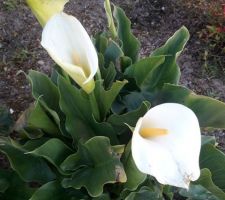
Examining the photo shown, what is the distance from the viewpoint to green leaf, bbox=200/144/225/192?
157cm

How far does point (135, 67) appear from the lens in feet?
5.07

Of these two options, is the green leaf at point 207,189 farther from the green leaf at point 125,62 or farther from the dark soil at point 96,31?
the dark soil at point 96,31

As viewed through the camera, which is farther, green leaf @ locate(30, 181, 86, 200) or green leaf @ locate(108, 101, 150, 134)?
green leaf @ locate(30, 181, 86, 200)

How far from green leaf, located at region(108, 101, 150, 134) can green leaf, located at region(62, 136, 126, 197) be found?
0.34 ft

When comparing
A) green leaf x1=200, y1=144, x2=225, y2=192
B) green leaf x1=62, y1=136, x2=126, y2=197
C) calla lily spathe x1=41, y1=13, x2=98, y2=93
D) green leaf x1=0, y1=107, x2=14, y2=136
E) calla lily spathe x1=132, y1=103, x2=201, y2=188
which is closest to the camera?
calla lily spathe x1=132, y1=103, x2=201, y2=188

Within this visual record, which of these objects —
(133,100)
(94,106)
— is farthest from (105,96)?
(133,100)

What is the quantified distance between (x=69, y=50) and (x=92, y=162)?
43 cm

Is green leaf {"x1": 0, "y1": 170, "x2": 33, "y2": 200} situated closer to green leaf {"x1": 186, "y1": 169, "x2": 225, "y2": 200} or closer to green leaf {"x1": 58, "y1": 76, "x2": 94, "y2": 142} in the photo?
green leaf {"x1": 58, "y1": 76, "x2": 94, "y2": 142}

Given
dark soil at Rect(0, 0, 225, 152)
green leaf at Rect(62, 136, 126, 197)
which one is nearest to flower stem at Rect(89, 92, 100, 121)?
green leaf at Rect(62, 136, 126, 197)

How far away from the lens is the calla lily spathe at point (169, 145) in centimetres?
100

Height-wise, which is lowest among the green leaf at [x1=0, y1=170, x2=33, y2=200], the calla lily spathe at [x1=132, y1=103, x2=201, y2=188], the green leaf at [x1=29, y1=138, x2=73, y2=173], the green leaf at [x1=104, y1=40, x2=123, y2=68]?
the green leaf at [x1=0, y1=170, x2=33, y2=200]

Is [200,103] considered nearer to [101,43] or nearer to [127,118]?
[127,118]

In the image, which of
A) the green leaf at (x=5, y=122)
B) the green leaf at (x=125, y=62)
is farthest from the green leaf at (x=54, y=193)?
the green leaf at (x=125, y=62)

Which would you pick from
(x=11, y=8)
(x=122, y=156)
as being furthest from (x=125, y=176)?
(x=11, y=8)
